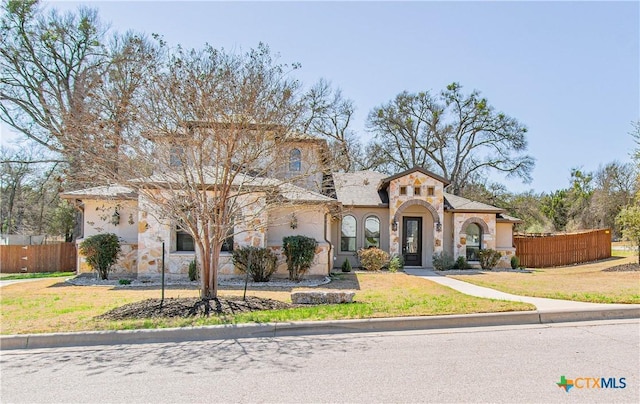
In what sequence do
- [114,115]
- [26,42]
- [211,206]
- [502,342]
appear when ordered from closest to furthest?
[502,342]
[114,115]
[211,206]
[26,42]

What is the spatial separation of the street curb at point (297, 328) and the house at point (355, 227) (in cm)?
765

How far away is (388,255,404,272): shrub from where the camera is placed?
18859mm

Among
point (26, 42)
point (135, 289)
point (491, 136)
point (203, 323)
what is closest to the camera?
point (203, 323)

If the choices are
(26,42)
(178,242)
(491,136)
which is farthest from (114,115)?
(491,136)

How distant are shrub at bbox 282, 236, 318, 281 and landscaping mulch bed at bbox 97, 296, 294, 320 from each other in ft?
16.3

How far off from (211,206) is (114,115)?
2.62m

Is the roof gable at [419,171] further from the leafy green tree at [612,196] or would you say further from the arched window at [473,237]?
the leafy green tree at [612,196]

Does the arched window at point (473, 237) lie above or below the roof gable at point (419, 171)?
below

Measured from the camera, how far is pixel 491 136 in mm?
37562

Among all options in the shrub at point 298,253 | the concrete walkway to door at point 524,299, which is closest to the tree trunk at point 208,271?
the shrub at point 298,253

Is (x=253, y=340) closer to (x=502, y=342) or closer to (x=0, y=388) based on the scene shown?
(x=0, y=388)

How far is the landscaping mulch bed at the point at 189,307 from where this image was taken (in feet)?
27.7

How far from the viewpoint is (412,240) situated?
21219 mm

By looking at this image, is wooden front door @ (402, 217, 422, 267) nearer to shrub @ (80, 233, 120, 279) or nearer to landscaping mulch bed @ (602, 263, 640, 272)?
landscaping mulch bed @ (602, 263, 640, 272)
